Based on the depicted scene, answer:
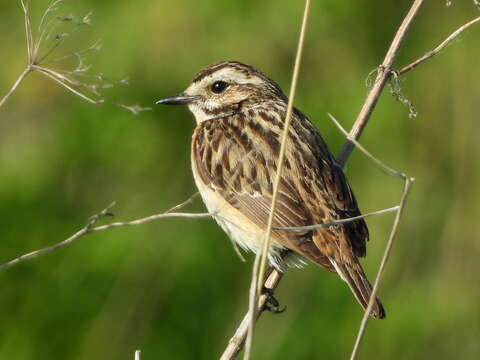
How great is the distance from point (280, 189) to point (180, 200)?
1.85 metres

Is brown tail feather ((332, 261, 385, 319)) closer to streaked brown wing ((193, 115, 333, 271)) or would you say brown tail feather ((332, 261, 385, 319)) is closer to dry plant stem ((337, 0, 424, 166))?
streaked brown wing ((193, 115, 333, 271))

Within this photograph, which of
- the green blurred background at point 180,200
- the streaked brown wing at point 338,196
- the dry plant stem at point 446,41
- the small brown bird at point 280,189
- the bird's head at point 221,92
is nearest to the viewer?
the dry plant stem at point 446,41

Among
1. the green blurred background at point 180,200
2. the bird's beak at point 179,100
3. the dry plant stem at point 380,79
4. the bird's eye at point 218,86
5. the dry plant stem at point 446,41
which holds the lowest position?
the green blurred background at point 180,200

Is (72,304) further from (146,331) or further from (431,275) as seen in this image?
(431,275)

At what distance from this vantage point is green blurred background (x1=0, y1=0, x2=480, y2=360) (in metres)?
6.34

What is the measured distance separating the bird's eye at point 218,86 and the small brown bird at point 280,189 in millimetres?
157

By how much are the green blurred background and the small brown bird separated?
41.0 inches

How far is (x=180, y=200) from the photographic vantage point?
6.63 metres

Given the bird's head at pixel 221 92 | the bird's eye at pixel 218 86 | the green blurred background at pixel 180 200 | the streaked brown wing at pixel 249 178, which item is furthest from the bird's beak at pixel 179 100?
the green blurred background at pixel 180 200

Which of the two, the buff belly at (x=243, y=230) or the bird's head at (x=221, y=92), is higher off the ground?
the bird's head at (x=221, y=92)

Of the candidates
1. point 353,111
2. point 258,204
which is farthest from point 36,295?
point 353,111

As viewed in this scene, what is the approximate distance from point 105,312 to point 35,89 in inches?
75.3

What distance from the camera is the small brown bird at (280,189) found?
4680mm

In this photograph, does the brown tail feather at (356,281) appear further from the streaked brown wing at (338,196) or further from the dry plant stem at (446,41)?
the dry plant stem at (446,41)
